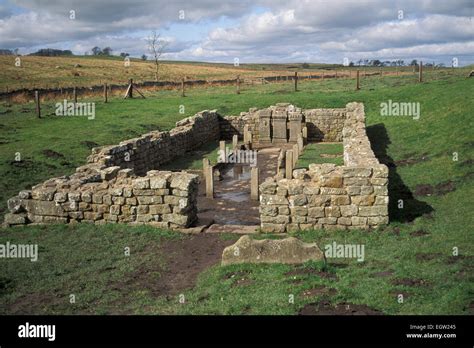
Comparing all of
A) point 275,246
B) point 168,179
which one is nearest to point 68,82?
point 168,179

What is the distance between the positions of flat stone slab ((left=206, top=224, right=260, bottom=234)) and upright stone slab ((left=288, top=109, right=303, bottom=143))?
16.5 meters

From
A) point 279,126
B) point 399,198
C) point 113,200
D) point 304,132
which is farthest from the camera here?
point 279,126

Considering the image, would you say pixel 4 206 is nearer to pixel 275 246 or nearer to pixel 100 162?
pixel 100 162

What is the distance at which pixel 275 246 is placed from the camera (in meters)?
9.24

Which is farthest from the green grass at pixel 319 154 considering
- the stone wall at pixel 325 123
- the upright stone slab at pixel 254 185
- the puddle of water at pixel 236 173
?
the upright stone slab at pixel 254 185

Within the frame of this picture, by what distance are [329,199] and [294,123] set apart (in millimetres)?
17247

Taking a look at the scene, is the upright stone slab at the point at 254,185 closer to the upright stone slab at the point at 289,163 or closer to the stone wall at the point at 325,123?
the upright stone slab at the point at 289,163

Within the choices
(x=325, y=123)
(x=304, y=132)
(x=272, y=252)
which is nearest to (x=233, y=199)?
(x=272, y=252)

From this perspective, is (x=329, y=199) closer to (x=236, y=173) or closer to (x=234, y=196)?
(x=234, y=196)

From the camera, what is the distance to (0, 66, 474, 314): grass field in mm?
7605

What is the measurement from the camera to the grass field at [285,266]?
7.61 m

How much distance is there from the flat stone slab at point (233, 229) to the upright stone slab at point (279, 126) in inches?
655

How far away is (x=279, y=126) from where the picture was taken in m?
28.9

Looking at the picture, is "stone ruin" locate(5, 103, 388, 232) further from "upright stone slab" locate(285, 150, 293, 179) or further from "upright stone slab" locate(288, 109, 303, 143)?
"upright stone slab" locate(288, 109, 303, 143)
